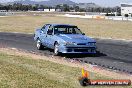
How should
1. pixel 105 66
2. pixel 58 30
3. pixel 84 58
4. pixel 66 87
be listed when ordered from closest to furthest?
1. pixel 66 87
2. pixel 105 66
3. pixel 84 58
4. pixel 58 30

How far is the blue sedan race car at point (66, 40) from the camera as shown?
1695 centimetres

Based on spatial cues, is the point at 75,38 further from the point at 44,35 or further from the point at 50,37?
the point at 44,35

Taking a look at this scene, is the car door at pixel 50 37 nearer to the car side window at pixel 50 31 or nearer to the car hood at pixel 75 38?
the car side window at pixel 50 31

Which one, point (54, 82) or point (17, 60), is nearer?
point (54, 82)

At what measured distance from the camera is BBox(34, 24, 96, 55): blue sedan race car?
1695cm

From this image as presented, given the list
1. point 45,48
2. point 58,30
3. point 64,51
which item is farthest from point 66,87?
point 45,48

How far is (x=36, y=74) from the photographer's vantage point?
11.6 meters

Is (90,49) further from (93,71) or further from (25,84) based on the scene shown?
(25,84)

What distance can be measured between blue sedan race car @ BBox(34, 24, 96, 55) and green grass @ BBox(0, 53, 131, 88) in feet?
8.50

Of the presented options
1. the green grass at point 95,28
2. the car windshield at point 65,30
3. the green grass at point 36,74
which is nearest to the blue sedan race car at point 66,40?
the car windshield at point 65,30

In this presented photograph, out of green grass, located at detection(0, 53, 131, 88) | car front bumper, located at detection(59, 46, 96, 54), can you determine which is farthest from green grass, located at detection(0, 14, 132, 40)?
green grass, located at detection(0, 53, 131, 88)

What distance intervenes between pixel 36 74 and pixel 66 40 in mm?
5684

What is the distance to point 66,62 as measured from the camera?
587 inches

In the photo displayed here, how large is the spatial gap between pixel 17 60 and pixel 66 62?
1.97 metres
